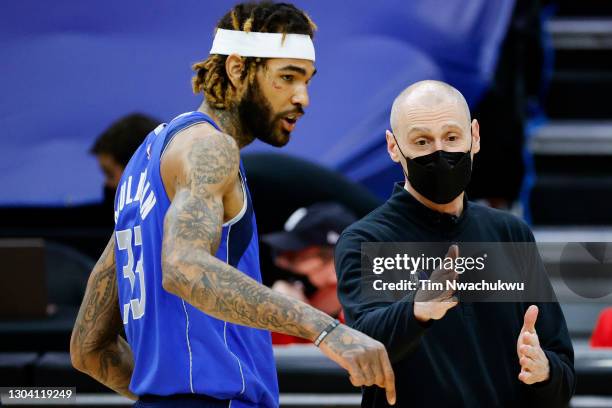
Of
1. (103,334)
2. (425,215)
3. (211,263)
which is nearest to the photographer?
(211,263)

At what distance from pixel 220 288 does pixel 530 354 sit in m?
0.74

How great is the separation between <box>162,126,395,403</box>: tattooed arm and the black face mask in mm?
543

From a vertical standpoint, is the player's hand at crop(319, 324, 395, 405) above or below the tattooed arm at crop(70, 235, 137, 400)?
above

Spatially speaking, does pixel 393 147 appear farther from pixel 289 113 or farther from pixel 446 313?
pixel 446 313

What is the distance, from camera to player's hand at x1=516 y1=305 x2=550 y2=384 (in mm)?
2449

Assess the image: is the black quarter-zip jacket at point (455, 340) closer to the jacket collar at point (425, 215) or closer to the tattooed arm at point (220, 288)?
the jacket collar at point (425, 215)

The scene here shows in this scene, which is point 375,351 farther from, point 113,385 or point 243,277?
point 113,385

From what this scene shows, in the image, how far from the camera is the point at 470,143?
106 inches

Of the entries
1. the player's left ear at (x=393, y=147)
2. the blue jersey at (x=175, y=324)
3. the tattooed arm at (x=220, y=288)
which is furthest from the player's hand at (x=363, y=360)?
the player's left ear at (x=393, y=147)

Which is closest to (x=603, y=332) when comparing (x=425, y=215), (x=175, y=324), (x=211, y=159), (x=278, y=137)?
(x=425, y=215)

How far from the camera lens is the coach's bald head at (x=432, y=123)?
2637 millimetres

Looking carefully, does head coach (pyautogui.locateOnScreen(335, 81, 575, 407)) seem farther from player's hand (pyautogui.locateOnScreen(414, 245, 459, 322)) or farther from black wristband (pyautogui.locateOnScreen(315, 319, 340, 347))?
black wristband (pyautogui.locateOnScreen(315, 319, 340, 347))

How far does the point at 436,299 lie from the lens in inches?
90.5

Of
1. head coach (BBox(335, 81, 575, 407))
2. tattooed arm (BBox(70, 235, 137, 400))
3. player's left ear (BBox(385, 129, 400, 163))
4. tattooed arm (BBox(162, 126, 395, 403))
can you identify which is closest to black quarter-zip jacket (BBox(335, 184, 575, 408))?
head coach (BBox(335, 81, 575, 407))
